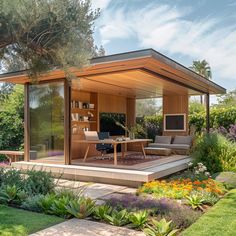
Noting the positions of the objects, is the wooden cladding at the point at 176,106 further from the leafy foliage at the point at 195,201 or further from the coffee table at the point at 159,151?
the leafy foliage at the point at 195,201

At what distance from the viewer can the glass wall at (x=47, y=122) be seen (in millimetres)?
8812

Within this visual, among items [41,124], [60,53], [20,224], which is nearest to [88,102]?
[41,124]

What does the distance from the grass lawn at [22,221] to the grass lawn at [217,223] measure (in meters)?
1.95

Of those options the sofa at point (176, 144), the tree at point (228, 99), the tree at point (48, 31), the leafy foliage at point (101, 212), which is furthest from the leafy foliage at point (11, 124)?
the tree at point (228, 99)

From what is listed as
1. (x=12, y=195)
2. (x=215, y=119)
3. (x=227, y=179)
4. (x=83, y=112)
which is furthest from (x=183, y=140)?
(x=12, y=195)

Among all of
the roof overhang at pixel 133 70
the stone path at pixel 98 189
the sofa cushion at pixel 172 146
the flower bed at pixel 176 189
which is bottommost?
the stone path at pixel 98 189

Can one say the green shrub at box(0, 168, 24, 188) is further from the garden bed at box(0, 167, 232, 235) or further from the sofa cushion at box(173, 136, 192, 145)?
the sofa cushion at box(173, 136, 192, 145)

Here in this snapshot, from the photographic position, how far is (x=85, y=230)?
12.5 feet

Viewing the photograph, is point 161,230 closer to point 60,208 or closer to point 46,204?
point 60,208

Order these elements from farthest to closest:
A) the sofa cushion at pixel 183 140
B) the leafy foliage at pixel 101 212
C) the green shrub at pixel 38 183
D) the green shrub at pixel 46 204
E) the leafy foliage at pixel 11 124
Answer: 1. the leafy foliage at pixel 11 124
2. the sofa cushion at pixel 183 140
3. the green shrub at pixel 38 183
4. the green shrub at pixel 46 204
5. the leafy foliage at pixel 101 212

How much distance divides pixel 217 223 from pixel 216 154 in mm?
4646

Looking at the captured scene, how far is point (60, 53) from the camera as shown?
5496 millimetres

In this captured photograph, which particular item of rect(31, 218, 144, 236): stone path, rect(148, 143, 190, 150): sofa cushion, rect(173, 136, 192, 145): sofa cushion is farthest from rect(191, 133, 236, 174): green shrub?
rect(31, 218, 144, 236): stone path

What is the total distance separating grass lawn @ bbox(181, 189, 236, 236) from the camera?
11.9 ft
